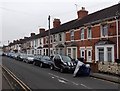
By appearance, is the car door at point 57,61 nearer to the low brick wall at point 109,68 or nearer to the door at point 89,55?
the low brick wall at point 109,68

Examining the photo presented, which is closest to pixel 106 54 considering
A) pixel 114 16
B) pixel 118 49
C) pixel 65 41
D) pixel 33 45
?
pixel 118 49

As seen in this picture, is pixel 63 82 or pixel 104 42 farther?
pixel 104 42

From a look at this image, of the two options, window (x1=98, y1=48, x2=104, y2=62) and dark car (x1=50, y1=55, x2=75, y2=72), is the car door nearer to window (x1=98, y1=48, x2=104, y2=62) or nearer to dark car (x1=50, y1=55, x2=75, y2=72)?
dark car (x1=50, y1=55, x2=75, y2=72)

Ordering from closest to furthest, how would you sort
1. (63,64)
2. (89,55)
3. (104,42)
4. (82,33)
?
(63,64)
(104,42)
(89,55)
(82,33)

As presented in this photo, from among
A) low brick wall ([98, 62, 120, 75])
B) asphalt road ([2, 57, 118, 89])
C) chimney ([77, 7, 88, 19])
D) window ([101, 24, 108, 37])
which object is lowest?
asphalt road ([2, 57, 118, 89])

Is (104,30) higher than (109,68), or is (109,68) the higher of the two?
(104,30)

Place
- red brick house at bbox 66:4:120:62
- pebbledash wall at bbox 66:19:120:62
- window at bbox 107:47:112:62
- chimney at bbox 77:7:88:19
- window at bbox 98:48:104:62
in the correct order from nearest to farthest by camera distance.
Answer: red brick house at bbox 66:4:120:62
pebbledash wall at bbox 66:19:120:62
window at bbox 107:47:112:62
window at bbox 98:48:104:62
chimney at bbox 77:7:88:19

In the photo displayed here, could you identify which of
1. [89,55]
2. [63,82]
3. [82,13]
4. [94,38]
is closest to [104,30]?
[94,38]

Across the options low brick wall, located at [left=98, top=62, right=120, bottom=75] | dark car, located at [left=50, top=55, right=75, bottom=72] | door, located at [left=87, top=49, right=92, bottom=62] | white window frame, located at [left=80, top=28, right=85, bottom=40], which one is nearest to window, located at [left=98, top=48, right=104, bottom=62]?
door, located at [left=87, top=49, right=92, bottom=62]

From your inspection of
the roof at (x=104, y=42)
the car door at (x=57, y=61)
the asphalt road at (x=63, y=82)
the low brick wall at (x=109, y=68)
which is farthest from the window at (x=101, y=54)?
the asphalt road at (x=63, y=82)

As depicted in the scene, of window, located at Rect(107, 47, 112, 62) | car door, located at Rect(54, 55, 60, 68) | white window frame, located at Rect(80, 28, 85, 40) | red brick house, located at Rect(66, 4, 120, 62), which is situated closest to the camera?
car door, located at Rect(54, 55, 60, 68)

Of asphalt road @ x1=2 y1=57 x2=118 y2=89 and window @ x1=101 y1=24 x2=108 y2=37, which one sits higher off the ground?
window @ x1=101 y1=24 x2=108 y2=37

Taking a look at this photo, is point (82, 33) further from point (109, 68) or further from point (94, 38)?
point (109, 68)

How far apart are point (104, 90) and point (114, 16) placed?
51.2 ft
